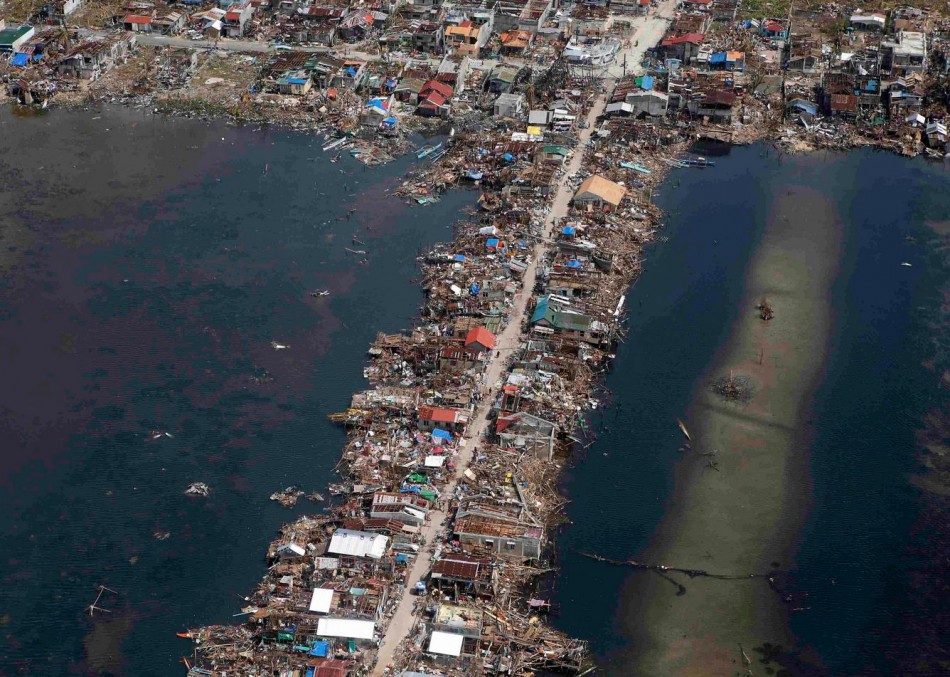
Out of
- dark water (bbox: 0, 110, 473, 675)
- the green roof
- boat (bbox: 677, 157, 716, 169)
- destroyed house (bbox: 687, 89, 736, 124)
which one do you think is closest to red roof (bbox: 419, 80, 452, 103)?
dark water (bbox: 0, 110, 473, 675)

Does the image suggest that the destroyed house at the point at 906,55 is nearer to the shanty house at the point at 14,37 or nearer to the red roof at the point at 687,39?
the red roof at the point at 687,39

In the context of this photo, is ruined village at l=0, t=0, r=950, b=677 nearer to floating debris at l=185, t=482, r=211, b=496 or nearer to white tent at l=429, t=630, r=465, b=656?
white tent at l=429, t=630, r=465, b=656

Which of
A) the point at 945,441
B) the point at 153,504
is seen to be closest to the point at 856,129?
the point at 945,441

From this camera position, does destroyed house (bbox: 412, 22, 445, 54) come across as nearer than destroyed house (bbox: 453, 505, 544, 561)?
No

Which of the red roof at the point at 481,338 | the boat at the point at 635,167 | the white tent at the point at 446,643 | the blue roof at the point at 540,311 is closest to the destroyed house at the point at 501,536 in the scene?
the white tent at the point at 446,643

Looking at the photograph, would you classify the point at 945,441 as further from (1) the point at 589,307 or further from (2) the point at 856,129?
(2) the point at 856,129

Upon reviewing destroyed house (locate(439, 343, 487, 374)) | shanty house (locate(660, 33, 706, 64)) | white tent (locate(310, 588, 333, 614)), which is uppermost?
shanty house (locate(660, 33, 706, 64))

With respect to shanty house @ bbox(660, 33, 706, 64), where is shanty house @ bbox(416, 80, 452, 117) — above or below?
below
